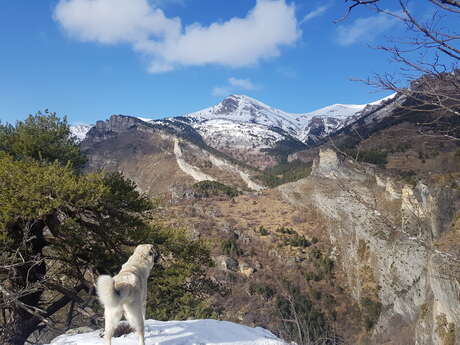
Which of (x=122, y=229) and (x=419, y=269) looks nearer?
(x=122, y=229)

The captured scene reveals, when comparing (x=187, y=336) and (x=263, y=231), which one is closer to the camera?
(x=187, y=336)

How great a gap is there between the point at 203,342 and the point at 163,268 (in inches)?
238

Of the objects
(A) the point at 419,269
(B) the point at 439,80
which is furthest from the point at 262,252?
(B) the point at 439,80

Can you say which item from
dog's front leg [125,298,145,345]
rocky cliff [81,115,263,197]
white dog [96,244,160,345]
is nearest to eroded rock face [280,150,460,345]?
white dog [96,244,160,345]

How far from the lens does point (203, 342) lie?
6.60m

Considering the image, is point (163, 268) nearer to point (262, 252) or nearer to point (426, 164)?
point (262, 252)

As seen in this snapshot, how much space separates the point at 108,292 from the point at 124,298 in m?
0.34

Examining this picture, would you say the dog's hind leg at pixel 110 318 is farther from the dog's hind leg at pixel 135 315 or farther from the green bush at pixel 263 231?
the green bush at pixel 263 231

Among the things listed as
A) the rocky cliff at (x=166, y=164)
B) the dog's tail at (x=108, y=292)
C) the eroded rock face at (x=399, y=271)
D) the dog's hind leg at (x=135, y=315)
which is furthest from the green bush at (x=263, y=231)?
the dog's tail at (x=108, y=292)

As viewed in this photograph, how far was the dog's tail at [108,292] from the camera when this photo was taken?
16.0ft

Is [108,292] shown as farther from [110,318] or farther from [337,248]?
[337,248]

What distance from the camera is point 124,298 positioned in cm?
520

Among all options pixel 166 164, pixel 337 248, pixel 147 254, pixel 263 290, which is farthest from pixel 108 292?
pixel 166 164

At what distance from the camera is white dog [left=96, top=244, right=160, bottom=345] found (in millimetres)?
4965
